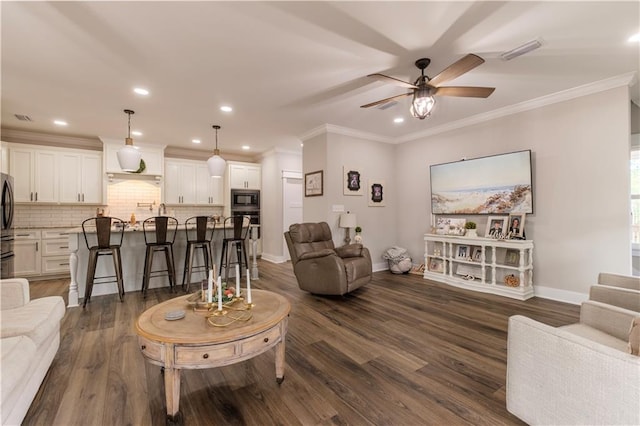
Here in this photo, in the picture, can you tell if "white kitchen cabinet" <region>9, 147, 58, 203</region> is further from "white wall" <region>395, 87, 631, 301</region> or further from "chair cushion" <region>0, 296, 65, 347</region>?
"white wall" <region>395, 87, 631, 301</region>

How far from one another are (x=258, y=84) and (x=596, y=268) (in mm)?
4642

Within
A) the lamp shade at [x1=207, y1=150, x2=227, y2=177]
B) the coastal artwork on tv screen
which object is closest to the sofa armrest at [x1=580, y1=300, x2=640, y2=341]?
→ the coastal artwork on tv screen

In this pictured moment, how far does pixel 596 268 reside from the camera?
339cm

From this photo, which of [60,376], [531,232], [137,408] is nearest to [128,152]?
[60,376]

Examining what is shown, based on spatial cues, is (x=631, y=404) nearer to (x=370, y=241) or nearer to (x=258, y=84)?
(x=258, y=84)

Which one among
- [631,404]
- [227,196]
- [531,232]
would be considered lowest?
[631,404]

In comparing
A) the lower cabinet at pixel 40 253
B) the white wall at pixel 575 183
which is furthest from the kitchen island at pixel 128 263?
the white wall at pixel 575 183

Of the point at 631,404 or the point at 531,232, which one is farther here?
the point at 531,232

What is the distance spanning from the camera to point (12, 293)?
6.72 ft

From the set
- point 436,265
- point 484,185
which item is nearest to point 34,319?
point 436,265

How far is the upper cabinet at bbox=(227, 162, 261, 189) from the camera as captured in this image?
676cm

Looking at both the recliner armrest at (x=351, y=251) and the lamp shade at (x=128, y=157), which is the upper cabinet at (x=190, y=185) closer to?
the lamp shade at (x=128, y=157)

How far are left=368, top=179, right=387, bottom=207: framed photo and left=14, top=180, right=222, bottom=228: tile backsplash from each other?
13.8 feet

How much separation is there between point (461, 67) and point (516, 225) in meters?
2.70
